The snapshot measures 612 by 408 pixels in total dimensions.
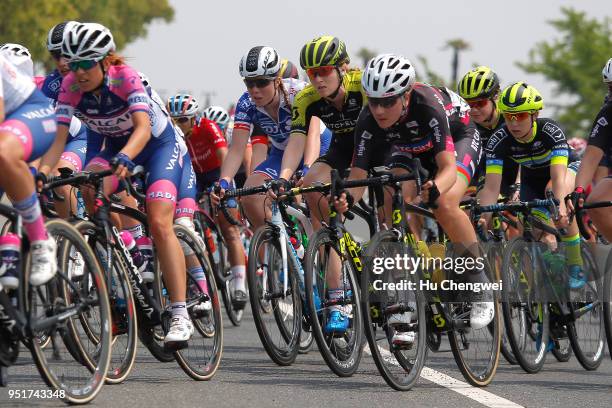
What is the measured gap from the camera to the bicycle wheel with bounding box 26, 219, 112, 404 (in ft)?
22.7

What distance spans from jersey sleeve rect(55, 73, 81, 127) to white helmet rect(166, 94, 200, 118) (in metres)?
5.00

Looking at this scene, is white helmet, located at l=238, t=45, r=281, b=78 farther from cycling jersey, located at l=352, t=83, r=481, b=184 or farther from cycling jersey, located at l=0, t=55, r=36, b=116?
cycling jersey, located at l=0, t=55, r=36, b=116

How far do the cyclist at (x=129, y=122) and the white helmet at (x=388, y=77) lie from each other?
1358mm

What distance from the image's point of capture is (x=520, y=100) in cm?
1084

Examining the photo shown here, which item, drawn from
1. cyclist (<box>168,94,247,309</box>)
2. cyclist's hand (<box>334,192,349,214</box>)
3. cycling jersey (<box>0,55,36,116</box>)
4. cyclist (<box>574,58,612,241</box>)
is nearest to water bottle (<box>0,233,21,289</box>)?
cycling jersey (<box>0,55,36,116</box>)

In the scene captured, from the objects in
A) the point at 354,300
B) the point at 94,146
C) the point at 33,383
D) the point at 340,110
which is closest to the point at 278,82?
the point at 340,110

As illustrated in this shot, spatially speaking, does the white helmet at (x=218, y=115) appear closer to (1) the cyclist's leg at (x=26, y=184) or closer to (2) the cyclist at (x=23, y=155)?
(2) the cyclist at (x=23, y=155)

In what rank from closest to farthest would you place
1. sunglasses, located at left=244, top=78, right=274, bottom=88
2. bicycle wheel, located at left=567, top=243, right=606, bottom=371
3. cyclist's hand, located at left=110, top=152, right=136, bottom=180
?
cyclist's hand, located at left=110, top=152, right=136, bottom=180 < bicycle wheel, located at left=567, top=243, right=606, bottom=371 < sunglasses, located at left=244, top=78, right=274, bottom=88

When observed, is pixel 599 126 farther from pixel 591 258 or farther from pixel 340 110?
pixel 340 110

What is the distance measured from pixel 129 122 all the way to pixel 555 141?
3854 mm

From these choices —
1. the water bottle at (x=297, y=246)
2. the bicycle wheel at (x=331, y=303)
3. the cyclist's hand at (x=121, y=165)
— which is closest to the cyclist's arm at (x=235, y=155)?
the water bottle at (x=297, y=246)

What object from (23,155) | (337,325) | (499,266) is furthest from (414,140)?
(23,155)

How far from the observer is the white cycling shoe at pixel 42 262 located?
688cm

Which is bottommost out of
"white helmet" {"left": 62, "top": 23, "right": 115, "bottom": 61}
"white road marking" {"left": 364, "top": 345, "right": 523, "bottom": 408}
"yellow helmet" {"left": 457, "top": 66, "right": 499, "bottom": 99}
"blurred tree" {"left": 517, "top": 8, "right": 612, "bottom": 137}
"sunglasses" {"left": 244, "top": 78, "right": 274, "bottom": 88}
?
"white road marking" {"left": 364, "top": 345, "right": 523, "bottom": 408}
